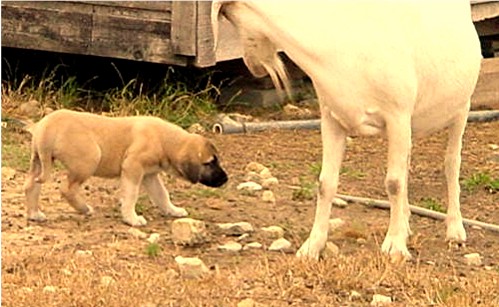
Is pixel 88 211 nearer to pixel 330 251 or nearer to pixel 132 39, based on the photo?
pixel 330 251

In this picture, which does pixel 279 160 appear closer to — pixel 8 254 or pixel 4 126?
pixel 4 126

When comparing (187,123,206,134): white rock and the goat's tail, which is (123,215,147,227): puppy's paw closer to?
the goat's tail

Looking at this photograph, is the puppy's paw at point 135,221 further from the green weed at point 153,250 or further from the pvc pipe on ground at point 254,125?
the pvc pipe on ground at point 254,125

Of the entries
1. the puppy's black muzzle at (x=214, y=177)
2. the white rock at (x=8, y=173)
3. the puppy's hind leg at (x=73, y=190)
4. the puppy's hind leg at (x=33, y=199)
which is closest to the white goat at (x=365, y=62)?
the puppy's black muzzle at (x=214, y=177)

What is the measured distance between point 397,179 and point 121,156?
1.65m

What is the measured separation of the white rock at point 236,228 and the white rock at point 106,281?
4.13 ft

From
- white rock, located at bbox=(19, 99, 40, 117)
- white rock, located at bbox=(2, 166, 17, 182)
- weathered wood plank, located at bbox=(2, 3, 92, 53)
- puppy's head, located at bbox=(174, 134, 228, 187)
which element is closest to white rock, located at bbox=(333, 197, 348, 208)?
puppy's head, located at bbox=(174, 134, 228, 187)

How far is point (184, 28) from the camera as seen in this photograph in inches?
410

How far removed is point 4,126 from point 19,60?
1.92 metres

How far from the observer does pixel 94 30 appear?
1105 cm

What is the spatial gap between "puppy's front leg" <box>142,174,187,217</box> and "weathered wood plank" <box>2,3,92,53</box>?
10.8ft

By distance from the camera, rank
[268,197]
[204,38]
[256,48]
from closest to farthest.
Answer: [256,48], [268,197], [204,38]

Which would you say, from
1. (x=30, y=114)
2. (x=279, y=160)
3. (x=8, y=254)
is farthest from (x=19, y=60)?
(x=8, y=254)

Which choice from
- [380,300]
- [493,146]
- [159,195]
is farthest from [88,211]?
[493,146]
